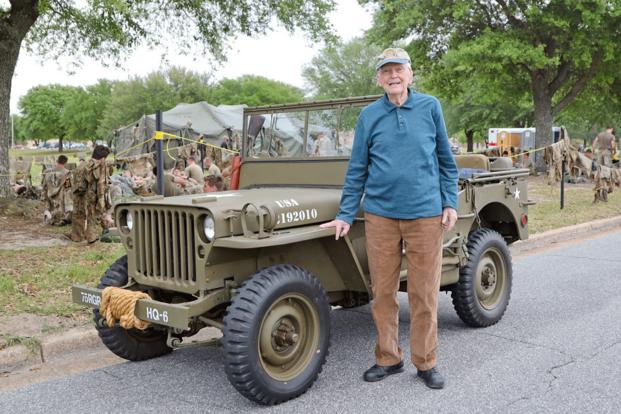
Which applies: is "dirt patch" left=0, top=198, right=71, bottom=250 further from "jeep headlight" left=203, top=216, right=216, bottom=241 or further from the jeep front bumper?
"jeep headlight" left=203, top=216, right=216, bottom=241

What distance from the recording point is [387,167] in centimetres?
382

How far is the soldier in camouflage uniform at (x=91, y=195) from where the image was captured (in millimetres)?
8828

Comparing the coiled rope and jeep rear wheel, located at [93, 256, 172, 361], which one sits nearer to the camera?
the coiled rope

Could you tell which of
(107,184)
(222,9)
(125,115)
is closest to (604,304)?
(107,184)

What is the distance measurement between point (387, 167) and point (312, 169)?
122 centimetres

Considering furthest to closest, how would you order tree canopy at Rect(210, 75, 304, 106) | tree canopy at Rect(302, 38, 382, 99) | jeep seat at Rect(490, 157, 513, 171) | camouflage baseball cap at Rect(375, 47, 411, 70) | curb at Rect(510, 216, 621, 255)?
tree canopy at Rect(210, 75, 304, 106) → tree canopy at Rect(302, 38, 382, 99) → curb at Rect(510, 216, 621, 255) → jeep seat at Rect(490, 157, 513, 171) → camouflage baseball cap at Rect(375, 47, 411, 70)

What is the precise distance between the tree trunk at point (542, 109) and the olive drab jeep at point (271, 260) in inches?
751

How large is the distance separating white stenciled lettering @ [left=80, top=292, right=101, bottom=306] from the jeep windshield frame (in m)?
1.83

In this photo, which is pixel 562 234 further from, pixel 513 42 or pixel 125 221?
pixel 513 42

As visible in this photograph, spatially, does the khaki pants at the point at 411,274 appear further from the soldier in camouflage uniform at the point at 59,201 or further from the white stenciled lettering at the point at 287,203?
the soldier in camouflage uniform at the point at 59,201

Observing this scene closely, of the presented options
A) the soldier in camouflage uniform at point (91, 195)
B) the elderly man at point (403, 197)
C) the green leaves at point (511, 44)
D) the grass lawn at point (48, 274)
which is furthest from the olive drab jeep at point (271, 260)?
the green leaves at point (511, 44)

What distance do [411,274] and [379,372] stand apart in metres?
0.69

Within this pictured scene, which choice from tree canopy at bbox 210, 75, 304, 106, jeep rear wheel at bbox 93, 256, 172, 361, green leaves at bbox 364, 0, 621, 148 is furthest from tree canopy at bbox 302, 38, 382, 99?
jeep rear wheel at bbox 93, 256, 172, 361

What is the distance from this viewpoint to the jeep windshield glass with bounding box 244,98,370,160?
4.95 m
